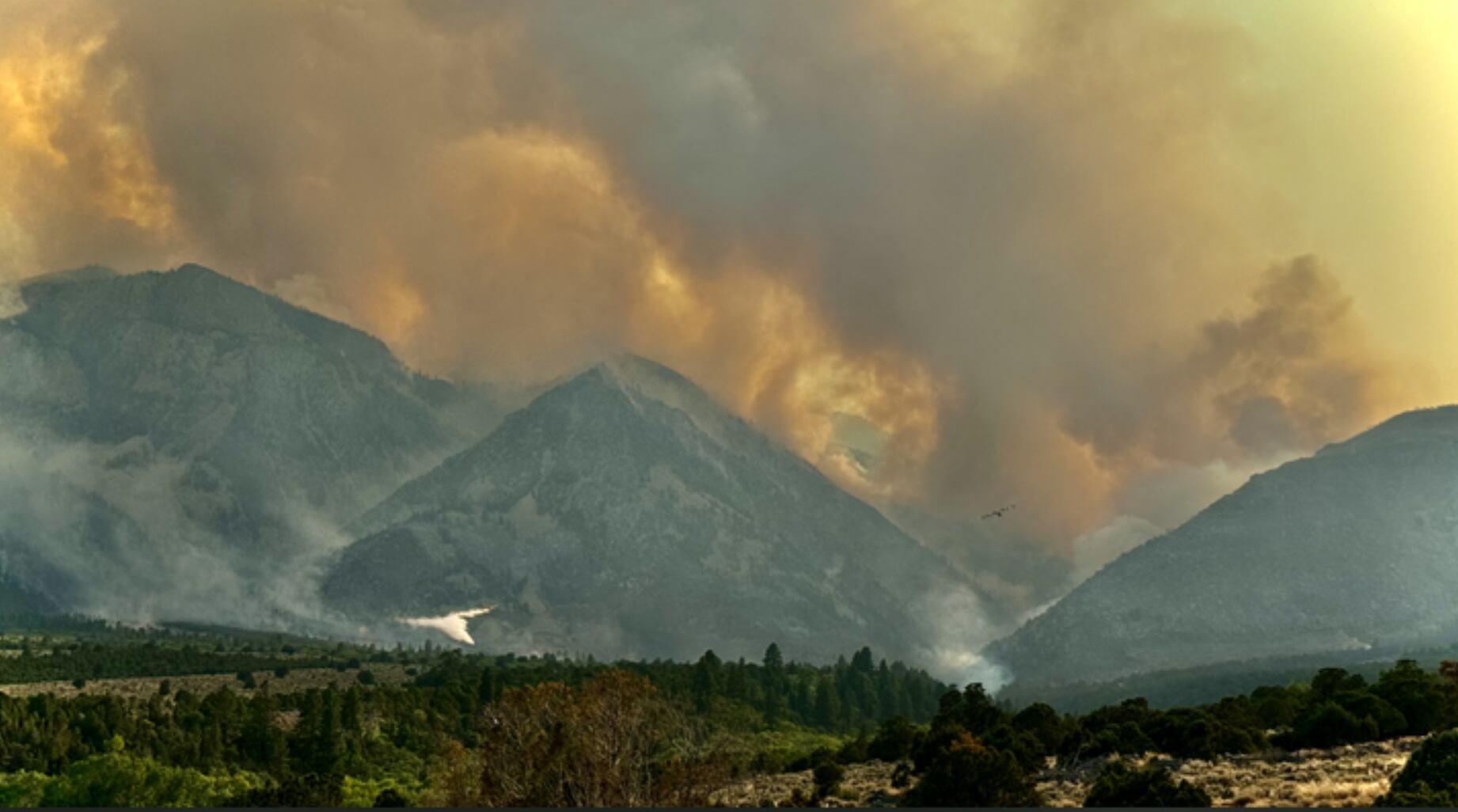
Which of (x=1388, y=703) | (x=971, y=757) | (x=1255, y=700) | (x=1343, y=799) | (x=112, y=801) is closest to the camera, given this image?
(x=1343, y=799)

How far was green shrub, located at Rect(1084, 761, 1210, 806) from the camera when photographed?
96.1m

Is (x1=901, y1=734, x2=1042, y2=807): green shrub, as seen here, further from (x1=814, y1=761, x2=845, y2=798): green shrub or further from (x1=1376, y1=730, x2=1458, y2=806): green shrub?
(x1=1376, y1=730, x2=1458, y2=806): green shrub

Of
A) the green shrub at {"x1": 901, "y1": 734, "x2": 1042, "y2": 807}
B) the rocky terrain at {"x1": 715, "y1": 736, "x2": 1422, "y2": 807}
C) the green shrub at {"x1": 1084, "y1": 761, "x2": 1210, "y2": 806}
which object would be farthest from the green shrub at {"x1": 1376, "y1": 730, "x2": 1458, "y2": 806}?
the green shrub at {"x1": 901, "y1": 734, "x2": 1042, "y2": 807}

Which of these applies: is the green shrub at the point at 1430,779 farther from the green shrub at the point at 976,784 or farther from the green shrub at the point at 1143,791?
the green shrub at the point at 976,784

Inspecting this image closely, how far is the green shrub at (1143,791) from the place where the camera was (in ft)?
315

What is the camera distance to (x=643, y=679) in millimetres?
117500

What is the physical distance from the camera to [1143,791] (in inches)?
3907

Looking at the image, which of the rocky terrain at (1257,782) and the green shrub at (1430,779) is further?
the rocky terrain at (1257,782)

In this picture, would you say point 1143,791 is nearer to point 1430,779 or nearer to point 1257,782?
point 1257,782

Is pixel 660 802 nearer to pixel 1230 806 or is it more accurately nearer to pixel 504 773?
pixel 504 773

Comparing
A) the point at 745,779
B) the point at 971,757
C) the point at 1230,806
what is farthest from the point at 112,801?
A: the point at 1230,806

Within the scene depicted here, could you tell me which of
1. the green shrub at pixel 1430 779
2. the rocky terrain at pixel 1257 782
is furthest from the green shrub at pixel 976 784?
the green shrub at pixel 1430 779

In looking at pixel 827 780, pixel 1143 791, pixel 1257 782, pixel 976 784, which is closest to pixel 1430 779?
pixel 1257 782

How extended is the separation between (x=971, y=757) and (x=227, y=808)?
80904 millimetres
